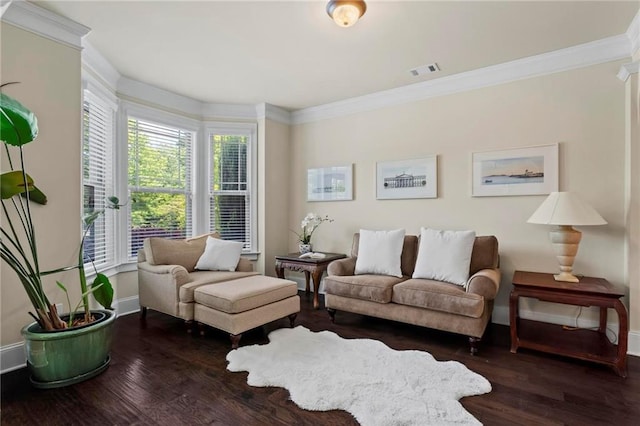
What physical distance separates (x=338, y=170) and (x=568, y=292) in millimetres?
2897

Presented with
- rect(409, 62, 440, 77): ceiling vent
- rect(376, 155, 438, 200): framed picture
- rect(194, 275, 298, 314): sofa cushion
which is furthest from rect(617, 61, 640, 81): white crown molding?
rect(194, 275, 298, 314): sofa cushion

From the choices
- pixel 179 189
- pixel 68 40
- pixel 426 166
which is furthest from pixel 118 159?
pixel 426 166

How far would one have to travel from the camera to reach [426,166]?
3896 millimetres

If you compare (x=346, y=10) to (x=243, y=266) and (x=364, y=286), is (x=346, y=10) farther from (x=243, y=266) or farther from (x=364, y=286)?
(x=243, y=266)

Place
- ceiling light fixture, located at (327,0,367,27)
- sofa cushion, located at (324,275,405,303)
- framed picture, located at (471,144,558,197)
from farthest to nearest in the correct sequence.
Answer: framed picture, located at (471,144,558,197), sofa cushion, located at (324,275,405,303), ceiling light fixture, located at (327,0,367,27)

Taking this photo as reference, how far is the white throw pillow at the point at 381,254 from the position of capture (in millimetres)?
3492

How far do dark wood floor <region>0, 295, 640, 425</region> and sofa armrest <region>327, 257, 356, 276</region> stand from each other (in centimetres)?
90

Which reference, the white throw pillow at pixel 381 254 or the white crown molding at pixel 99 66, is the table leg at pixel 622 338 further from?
the white crown molding at pixel 99 66

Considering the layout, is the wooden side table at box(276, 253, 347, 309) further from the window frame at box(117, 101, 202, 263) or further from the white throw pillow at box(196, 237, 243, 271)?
the window frame at box(117, 101, 202, 263)

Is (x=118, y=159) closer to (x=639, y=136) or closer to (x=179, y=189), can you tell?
(x=179, y=189)

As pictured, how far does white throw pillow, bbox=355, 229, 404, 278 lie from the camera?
349 centimetres

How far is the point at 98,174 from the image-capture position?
3.49 m

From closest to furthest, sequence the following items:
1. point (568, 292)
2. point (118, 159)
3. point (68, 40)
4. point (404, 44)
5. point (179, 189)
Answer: point (568, 292)
point (68, 40)
point (404, 44)
point (118, 159)
point (179, 189)

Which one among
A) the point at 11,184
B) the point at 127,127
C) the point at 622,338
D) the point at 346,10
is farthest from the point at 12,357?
the point at 622,338
